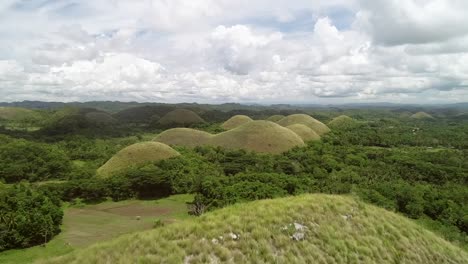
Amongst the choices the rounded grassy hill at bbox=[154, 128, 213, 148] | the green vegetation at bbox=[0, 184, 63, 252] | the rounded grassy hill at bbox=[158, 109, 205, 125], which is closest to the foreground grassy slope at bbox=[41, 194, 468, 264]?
the green vegetation at bbox=[0, 184, 63, 252]

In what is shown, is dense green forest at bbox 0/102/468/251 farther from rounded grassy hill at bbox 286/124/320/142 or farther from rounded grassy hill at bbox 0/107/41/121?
rounded grassy hill at bbox 0/107/41/121

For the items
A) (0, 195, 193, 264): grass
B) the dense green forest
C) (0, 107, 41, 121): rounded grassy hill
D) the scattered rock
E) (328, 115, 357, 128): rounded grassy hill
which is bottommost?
(0, 195, 193, 264): grass

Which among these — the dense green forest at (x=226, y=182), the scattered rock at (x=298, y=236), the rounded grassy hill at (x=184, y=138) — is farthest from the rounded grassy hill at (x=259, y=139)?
the scattered rock at (x=298, y=236)

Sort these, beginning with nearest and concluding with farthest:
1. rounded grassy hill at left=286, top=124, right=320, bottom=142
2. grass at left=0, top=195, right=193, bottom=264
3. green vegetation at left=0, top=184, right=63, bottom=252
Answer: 1. grass at left=0, top=195, right=193, bottom=264
2. green vegetation at left=0, top=184, right=63, bottom=252
3. rounded grassy hill at left=286, top=124, right=320, bottom=142

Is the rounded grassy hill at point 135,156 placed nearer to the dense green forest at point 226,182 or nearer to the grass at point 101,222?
the dense green forest at point 226,182

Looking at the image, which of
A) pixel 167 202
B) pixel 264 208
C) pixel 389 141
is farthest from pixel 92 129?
pixel 264 208

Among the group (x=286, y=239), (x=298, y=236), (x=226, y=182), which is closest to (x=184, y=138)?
(x=226, y=182)

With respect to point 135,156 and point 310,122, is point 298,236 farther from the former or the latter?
point 310,122
